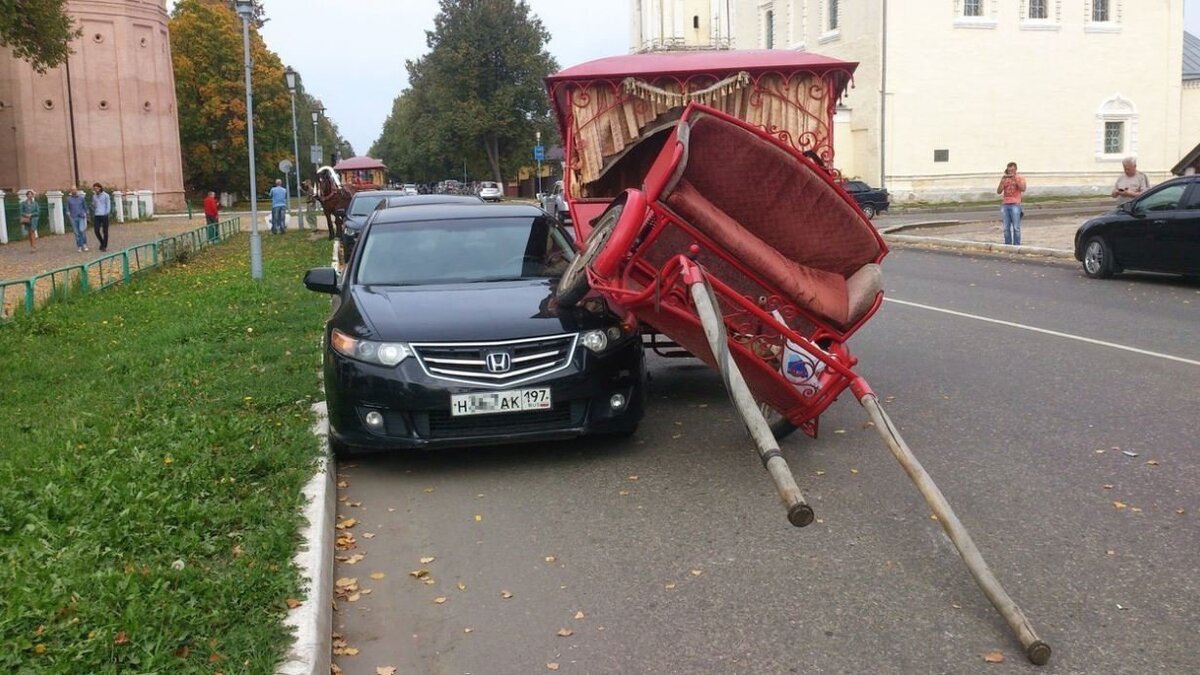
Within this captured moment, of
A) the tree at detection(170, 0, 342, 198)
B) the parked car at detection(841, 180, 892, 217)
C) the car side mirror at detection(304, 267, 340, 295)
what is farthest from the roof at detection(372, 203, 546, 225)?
the tree at detection(170, 0, 342, 198)

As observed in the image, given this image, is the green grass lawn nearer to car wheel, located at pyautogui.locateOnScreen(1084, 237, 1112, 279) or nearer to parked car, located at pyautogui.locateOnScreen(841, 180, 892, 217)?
car wheel, located at pyautogui.locateOnScreen(1084, 237, 1112, 279)

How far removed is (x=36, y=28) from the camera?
23438 millimetres

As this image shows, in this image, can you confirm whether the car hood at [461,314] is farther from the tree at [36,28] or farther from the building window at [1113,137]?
the building window at [1113,137]

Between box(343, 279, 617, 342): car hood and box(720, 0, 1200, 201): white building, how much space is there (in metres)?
43.2

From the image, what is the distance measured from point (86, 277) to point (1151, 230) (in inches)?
611

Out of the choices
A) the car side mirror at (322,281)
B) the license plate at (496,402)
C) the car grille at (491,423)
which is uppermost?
the car side mirror at (322,281)

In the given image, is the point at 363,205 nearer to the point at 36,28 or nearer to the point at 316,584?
the point at 36,28

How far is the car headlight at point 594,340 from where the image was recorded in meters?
6.69

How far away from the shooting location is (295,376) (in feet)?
29.4

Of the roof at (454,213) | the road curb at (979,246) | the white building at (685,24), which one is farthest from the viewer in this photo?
the white building at (685,24)

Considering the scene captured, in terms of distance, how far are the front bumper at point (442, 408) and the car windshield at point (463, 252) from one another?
1.23 m

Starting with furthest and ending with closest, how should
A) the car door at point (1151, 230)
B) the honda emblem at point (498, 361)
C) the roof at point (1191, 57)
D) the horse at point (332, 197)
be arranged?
the roof at point (1191, 57) < the horse at point (332, 197) < the car door at point (1151, 230) < the honda emblem at point (498, 361)

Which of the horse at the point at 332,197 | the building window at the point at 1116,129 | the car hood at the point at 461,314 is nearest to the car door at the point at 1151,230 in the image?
the car hood at the point at 461,314

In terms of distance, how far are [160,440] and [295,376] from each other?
226 centimetres
